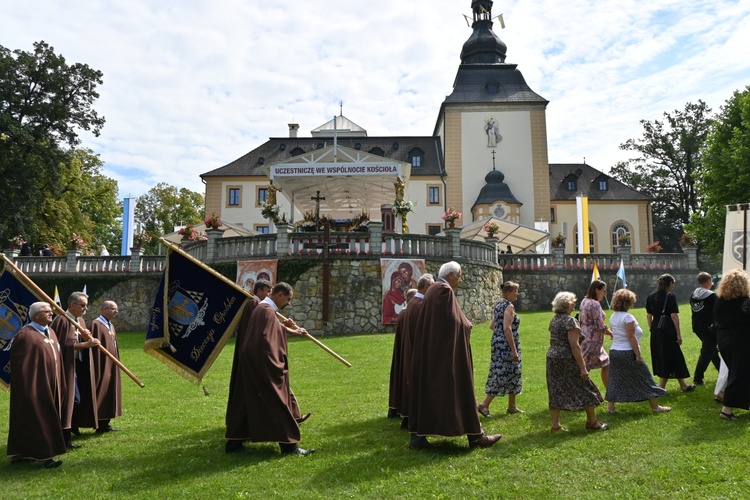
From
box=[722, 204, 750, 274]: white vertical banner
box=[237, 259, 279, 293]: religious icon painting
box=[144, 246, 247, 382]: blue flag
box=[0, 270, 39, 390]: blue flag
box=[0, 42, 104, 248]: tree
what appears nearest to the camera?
box=[144, 246, 247, 382]: blue flag

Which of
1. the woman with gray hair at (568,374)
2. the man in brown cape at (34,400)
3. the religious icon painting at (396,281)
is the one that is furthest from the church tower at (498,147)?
the man in brown cape at (34,400)

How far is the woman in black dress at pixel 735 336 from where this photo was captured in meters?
6.95

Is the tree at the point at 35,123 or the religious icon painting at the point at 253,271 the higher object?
the tree at the point at 35,123

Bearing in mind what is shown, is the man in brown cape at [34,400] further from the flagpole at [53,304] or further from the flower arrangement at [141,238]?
the flower arrangement at [141,238]

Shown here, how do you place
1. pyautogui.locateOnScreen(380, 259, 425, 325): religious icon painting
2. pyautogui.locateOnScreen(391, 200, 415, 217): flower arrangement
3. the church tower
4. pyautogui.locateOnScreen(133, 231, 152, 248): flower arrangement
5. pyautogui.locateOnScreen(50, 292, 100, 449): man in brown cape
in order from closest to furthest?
pyautogui.locateOnScreen(50, 292, 100, 449): man in brown cape
pyautogui.locateOnScreen(380, 259, 425, 325): religious icon painting
pyautogui.locateOnScreen(391, 200, 415, 217): flower arrangement
pyautogui.locateOnScreen(133, 231, 152, 248): flower arrangement
the church tower

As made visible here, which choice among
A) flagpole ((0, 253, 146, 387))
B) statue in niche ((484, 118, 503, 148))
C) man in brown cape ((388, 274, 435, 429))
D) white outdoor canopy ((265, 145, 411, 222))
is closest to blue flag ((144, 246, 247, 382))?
flagpole ((0, 253, 146, 387))

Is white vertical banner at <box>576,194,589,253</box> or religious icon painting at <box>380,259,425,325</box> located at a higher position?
white vertical banner at <box>576,194,589,253</box>

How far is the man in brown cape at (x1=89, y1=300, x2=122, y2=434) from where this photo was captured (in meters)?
7.95

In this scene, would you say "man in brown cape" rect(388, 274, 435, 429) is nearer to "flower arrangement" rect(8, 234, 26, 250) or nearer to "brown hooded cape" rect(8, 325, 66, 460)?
"brown hooded cape" rect(8, 325, 66, 460)

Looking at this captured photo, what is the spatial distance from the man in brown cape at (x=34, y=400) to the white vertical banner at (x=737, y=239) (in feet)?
29.3

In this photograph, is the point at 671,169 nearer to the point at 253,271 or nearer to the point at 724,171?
the point at 724,171

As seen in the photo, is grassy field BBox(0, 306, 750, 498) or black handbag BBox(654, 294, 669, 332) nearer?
grassy field BBox(0, 306, 750, 498)

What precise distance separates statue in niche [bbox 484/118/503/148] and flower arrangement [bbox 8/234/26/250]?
30027mm

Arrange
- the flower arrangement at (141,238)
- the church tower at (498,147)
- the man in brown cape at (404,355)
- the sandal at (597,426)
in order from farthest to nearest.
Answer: the church tower at (498,147)
the flower arrangement at (141,238)
the man in brown cape at (404,355)
the sandal at (597,426)
